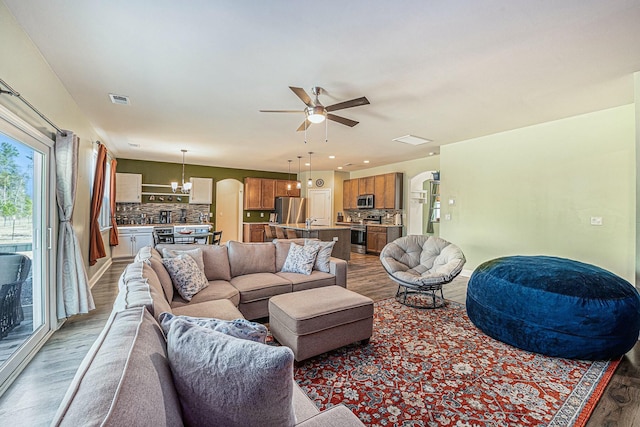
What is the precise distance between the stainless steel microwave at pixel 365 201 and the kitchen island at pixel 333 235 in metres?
2.06

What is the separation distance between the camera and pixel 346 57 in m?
2.44

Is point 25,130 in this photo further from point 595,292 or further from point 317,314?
point 595,292

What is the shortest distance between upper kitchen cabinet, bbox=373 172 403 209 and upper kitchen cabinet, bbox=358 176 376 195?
0.47 feet

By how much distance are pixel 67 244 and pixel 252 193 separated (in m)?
6.01

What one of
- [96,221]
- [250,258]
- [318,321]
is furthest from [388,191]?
[96,221]

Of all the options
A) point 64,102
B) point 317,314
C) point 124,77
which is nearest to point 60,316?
point 64,102

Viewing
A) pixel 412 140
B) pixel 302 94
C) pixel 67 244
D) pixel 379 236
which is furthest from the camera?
pixel 379 236

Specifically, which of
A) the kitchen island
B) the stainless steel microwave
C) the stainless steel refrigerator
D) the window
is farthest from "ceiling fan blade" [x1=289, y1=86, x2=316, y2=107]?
the stainless steel refrigerator

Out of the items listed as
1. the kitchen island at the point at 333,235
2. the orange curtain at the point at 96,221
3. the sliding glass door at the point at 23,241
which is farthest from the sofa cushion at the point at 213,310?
the kitchen island at the point at 333,235

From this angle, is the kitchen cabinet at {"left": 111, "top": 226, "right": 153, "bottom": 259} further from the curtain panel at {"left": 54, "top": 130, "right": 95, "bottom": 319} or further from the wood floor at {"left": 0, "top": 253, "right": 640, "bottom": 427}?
the curtain panel at {"left": 54, "top": 130, "right": 95, "bottom": 319}

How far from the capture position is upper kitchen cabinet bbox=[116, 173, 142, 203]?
7.25 m

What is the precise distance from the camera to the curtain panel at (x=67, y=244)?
2898 millimetres

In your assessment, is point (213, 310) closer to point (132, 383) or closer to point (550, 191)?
point (132, 383)

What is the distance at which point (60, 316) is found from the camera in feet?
9.67
